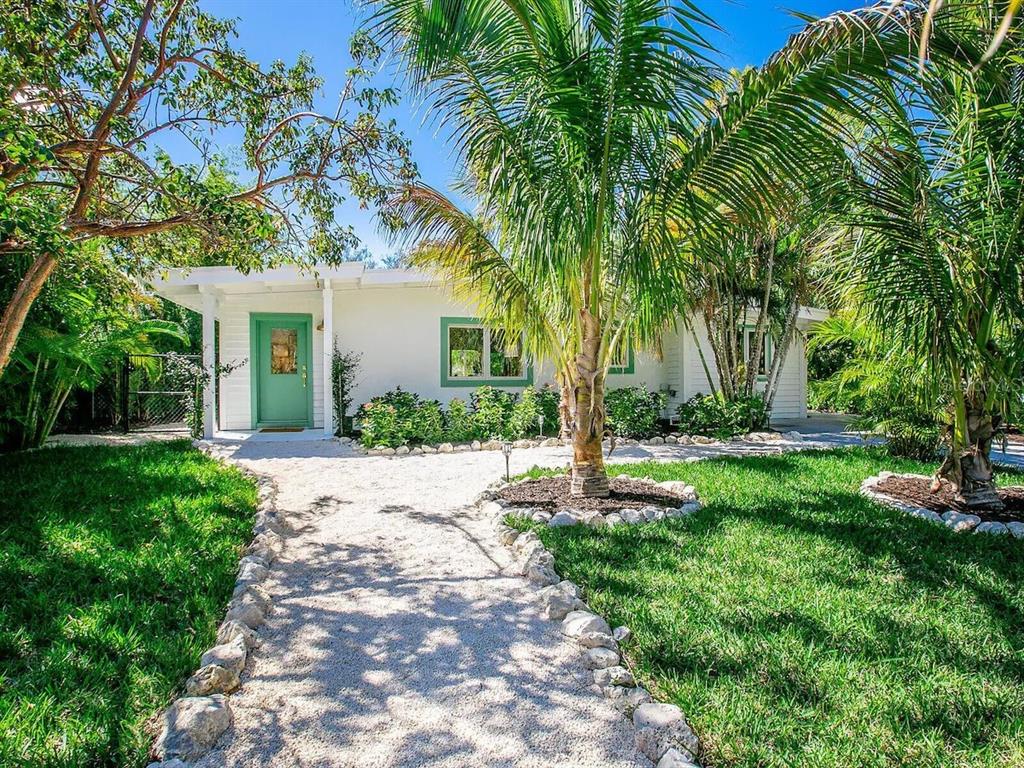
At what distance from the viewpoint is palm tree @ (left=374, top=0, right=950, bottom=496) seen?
142 inches

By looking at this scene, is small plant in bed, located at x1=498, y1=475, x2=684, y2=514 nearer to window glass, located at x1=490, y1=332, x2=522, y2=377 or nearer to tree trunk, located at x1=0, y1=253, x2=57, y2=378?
tree trunk, located at x1=0, y1=253, x2=57, y2=378

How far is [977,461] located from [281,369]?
10.7 m

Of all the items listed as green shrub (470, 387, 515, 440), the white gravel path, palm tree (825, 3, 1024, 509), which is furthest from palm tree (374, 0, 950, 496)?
green shrub (470, 387, 515, 440)

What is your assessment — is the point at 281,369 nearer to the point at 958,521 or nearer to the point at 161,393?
the point at 161,393

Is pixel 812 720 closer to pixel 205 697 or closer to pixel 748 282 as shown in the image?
pixel 205 697

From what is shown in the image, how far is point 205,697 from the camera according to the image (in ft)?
7.02

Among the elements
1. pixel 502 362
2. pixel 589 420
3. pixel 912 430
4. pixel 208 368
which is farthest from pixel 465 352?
pixel 912 430

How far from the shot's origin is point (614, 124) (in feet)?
13.5

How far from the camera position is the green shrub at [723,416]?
1046 cm

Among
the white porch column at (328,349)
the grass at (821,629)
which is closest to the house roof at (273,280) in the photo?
the white porch column at (328,349)

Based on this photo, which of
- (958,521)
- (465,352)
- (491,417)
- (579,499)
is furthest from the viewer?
(465,352)

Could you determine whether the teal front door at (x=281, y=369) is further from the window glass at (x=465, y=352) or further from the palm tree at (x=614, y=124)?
the palm tree at (x=614, y=124)

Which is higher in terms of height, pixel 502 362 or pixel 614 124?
pixel 614 124

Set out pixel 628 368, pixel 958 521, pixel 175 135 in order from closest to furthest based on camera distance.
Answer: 1. pixel 958 521
2. pixel 175 135
3. pixel 628 368
